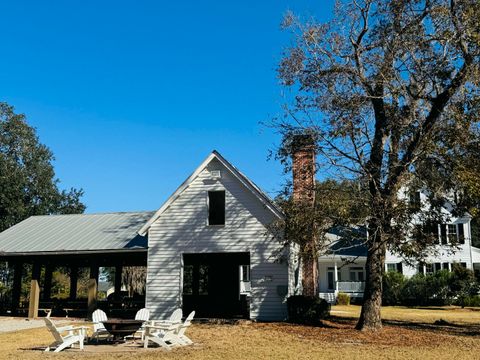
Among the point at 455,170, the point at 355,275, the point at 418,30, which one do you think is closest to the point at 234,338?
the point at 455,170

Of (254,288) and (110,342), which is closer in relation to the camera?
(110,342)

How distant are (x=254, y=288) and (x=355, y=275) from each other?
24390 mm

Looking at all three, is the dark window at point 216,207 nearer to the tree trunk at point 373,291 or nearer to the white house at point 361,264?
the tree trunk at point 373,291

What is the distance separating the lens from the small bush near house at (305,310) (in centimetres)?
2133

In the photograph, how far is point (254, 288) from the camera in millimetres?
22531

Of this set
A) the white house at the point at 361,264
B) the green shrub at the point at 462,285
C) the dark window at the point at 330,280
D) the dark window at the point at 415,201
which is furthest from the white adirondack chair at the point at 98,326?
the dark window at the point at 330,280

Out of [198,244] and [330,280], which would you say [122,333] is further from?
[330,280]

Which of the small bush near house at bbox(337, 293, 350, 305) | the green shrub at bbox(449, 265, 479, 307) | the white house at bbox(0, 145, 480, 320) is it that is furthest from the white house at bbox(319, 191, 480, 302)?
the white house at bbox(0, 145, 480, 320)

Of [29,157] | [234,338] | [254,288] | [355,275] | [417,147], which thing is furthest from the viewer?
[29,157]

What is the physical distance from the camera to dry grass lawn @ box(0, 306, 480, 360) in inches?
533

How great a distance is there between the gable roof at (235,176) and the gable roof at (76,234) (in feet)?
6.99

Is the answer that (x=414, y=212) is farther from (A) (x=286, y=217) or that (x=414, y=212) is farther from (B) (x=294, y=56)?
(B) (x=294, y=56)

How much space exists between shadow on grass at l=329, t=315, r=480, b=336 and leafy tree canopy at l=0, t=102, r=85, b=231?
126 feet

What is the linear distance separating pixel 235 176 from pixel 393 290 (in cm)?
2005
